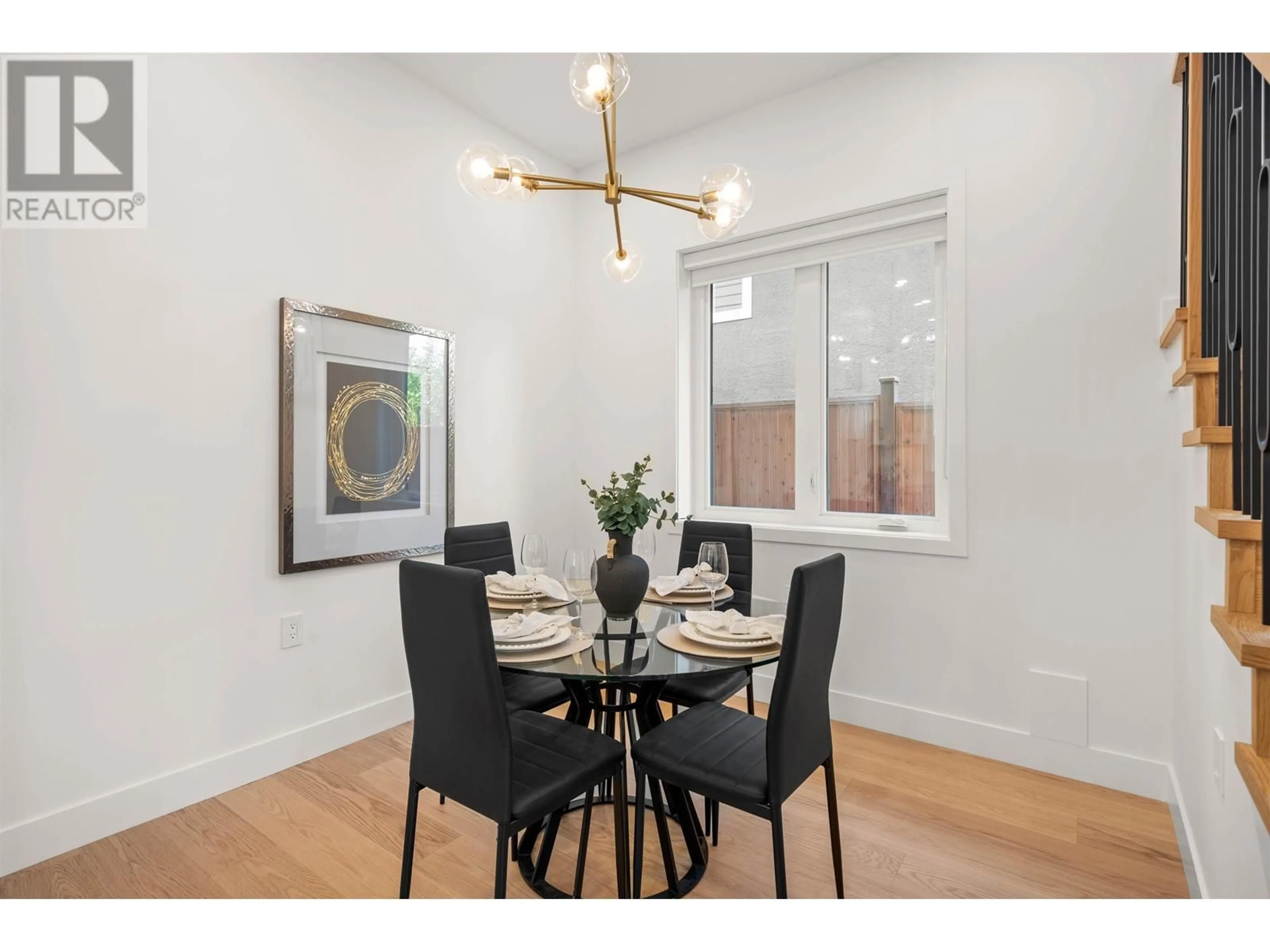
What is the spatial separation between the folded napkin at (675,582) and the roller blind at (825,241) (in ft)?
5.55

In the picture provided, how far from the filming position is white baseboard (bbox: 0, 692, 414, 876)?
184cm

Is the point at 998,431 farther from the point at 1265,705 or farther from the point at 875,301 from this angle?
the point at 1265,705

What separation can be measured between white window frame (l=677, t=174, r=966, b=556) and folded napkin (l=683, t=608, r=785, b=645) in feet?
4.04

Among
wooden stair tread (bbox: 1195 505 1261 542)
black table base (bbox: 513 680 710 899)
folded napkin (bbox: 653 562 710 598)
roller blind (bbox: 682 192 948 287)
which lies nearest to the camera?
wooden stair tread (bbox: 1195 505 1261 542)

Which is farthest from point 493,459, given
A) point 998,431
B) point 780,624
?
point 998,431

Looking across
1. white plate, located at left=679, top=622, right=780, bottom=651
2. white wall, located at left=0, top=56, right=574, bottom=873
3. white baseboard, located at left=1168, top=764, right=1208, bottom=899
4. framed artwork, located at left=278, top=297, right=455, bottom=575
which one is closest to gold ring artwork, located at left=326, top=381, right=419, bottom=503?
framed artwork, located at left=278, top=297, right=455, bottom=575

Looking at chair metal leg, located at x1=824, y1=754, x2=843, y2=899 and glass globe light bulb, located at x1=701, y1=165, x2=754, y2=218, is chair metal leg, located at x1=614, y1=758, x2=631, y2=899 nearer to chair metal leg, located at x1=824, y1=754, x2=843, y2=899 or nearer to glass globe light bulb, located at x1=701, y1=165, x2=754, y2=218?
chair metal leg, located at x1=824, y1=754, x2=843, y2=899

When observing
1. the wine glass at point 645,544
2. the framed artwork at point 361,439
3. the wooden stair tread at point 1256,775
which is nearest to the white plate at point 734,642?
the wine glass at point 645,544

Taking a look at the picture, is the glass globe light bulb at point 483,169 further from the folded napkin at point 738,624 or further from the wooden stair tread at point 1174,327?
the wooden stair tread at point 1174,327

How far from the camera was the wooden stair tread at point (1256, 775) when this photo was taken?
855 millimetres

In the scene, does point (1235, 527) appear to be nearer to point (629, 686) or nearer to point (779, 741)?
point (779, 741)

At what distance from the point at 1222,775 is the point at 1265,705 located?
2.39 feet

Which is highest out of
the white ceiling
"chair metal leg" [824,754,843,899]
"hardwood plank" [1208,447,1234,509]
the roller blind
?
the white ceiling

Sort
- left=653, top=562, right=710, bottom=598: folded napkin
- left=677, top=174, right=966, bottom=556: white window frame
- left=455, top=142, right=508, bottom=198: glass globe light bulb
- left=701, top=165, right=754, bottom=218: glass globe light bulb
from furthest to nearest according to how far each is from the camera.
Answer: left=677, top=174, right=966, bottom=556: white window frame < left=653, top=562, right=710, bottom=598: folded napkin < left=701, top=165, right=754, bottom=218: glass globe light bulb < left=455, top=142, right=508, bottom=198: glass globe light bulb
